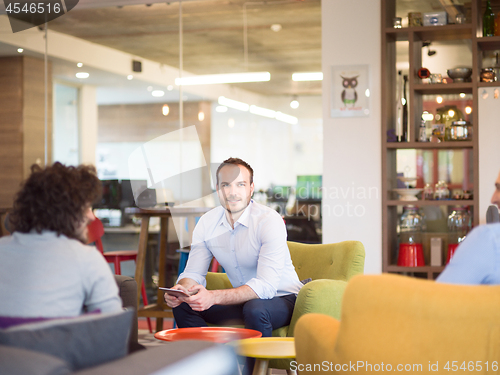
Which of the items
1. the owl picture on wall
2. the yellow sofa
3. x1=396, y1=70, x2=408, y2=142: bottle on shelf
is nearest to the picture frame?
the owl picture on wall

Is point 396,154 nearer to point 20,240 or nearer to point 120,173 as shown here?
point 120,173

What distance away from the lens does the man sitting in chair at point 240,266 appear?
2.66m

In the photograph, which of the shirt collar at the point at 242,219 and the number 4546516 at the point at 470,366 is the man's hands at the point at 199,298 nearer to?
the shirt collar at the point at 242,219

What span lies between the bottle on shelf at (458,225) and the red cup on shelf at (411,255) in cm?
22

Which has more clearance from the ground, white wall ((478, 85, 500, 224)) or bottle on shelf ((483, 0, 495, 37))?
bottle on shelf ((483, 0, 495, 37))

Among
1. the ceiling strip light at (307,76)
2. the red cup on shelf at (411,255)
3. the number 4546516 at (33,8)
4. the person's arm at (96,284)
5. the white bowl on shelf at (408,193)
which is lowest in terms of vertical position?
the red cup on shelf at (411,255)

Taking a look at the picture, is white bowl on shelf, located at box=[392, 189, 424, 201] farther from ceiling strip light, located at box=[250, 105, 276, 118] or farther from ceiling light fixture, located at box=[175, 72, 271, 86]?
ceiling light fixture, located at box=[175, 72, 271, 86]

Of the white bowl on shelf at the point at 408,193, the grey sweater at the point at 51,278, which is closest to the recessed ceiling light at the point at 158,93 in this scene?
the white bowl on shelf at the point at 408,193

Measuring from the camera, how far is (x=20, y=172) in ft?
18.3

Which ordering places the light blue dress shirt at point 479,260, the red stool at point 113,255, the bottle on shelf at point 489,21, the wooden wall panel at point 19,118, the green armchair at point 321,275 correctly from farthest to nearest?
the wooden wall panel at point 19,118 → the red stool at point 113,255 → the bottle on shelf at point 489,21 → the green armchair at point 321,275 → the light blue dress shirt at point 479,260

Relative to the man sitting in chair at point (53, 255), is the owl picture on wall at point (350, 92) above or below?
above

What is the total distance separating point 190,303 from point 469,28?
289cm

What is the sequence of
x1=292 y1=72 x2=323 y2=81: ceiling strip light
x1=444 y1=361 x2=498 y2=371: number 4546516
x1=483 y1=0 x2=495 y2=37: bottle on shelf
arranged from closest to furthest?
x1=444 y1=361 x2=498 y2=371: number 4546516
x1=483 y1=0 x2=495 y2=37: bottle on shelf
x1=292 y1=72 x2=323 y2=81: ceiling strip light

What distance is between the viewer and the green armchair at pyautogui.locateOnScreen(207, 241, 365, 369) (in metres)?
2.52
